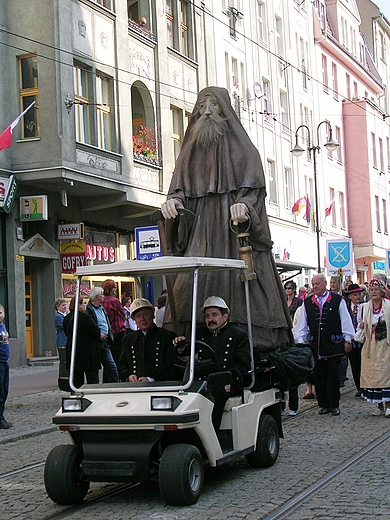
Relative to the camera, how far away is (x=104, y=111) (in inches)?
915

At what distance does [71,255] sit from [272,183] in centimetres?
1612

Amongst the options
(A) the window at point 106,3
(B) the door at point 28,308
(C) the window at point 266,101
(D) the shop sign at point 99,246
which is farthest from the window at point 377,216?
(B) the door at point 28,308

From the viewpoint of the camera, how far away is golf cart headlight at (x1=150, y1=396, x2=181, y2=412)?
22.1 feet

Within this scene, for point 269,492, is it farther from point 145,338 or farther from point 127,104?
point 127,104

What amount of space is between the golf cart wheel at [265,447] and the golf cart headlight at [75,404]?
1.84 metres

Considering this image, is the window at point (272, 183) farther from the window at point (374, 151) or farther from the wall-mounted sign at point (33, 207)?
the wall-mounted sign at point (33, 207)

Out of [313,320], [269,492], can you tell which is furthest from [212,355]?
[313,320]

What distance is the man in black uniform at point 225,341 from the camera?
785 centimetres

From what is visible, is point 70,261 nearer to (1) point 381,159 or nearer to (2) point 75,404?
(2) point 75,404

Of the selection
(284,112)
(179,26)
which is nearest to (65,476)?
(179,26)

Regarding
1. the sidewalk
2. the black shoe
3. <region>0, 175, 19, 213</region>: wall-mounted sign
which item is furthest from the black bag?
<region>0, 175, 19, 213</region>: wall-mounted sign

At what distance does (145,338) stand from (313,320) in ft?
16.6

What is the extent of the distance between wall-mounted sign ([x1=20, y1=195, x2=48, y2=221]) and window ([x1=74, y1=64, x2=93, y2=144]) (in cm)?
183

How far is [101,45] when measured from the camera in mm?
23047
